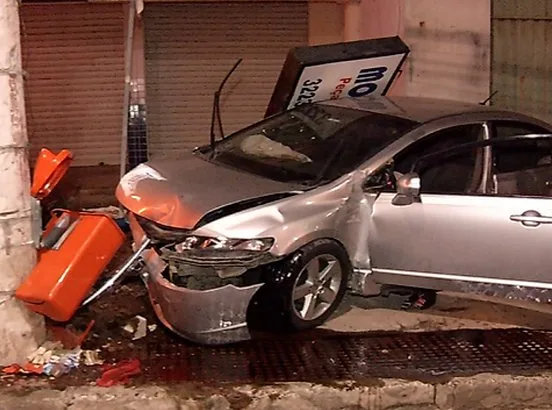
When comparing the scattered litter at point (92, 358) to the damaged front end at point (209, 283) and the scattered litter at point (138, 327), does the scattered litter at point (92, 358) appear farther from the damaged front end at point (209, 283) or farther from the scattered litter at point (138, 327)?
the damaged front end at point (209, 283)

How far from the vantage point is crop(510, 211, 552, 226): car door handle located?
5.93m

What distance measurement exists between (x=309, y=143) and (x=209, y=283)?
151 cm

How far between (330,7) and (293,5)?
59cm

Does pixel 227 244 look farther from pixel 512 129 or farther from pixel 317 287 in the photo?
pixel 512 129

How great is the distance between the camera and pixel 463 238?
6090mm

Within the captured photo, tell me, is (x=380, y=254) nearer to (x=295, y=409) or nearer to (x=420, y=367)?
(x=420, y=367)

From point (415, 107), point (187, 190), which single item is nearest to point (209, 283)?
point (187, 190)

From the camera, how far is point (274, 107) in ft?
26.8

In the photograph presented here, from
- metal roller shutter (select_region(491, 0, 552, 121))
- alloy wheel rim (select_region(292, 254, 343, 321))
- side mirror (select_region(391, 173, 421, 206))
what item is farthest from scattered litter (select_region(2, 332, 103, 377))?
metal roller shutter (select_region(491, 0, 552, 121))

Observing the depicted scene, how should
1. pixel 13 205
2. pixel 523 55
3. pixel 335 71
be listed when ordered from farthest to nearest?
pixel 523 55, pixel 335 71, pixel 13 205

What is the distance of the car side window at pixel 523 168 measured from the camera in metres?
6.61

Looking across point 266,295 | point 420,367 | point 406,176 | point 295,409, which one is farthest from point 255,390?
point 406,176

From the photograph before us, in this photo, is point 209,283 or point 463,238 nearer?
point 209,283

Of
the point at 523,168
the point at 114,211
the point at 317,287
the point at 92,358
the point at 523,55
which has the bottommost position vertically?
the point at 114,211
